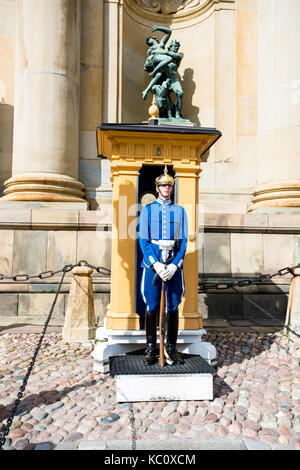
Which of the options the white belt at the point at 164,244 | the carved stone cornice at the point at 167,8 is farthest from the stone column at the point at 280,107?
the white belt at the point at 164,244

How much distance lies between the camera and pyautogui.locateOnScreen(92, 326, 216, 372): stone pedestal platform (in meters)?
4.30

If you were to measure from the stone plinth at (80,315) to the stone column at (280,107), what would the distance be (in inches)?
179

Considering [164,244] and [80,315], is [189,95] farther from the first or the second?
[164,244]

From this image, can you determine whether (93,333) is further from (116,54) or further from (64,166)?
(116,54)

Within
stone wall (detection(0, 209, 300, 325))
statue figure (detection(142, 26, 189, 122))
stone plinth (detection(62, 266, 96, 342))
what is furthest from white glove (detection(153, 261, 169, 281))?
statue figure (detection(142, 26, 189, 122))

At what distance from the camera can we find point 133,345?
4.51 metres

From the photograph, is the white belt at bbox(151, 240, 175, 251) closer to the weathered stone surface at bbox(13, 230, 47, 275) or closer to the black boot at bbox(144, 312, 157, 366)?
the black boot at bbox(144, 312, 157, 366)

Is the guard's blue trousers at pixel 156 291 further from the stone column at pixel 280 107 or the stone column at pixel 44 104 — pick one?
the stone column at pixel 280 107

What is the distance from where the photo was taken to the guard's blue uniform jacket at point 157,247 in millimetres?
3837

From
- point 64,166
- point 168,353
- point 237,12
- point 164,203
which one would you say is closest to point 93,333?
point 168,353

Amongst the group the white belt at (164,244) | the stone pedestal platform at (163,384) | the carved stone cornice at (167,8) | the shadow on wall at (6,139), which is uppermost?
the carved stone cornice at (167,8)

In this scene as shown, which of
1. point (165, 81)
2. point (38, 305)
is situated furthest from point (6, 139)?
point (38, 305)

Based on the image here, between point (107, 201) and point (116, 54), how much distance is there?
3.81 metres

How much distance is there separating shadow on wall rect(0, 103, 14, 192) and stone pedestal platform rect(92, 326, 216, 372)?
645 cm
